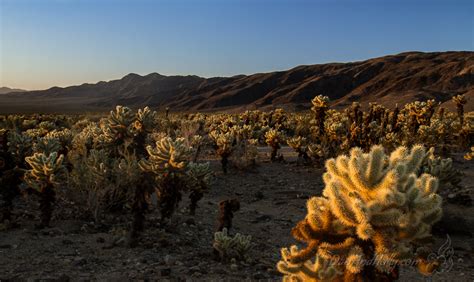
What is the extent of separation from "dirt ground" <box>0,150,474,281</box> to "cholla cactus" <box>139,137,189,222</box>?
529 mm

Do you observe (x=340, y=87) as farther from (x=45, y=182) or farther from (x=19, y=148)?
(x=45, y=182)

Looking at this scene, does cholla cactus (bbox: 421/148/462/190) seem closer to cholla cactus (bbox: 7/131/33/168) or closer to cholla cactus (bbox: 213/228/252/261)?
cholla cactus (bbox: 213/228/252/261)

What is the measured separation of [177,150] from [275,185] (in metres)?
5.49

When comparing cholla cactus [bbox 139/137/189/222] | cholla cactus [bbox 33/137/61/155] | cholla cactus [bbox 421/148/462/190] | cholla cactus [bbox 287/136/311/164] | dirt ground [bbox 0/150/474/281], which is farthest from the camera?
cholla cactus [bbox 287/136/311/164]

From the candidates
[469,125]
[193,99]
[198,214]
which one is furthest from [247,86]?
[198,214]

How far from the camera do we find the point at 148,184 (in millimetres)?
6797

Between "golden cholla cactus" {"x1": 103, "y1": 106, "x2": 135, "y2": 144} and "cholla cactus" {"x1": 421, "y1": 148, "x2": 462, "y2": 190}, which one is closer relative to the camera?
"cholla cactus" {"x1": 421, "y1": 148, "x2": 462, "y2": 190}

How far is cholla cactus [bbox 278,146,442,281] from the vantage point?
3033 mm

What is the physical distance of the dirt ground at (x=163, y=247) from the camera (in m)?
5.23

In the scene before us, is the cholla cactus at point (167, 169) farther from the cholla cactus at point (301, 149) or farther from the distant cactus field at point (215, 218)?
the cholla cactus at point (301, 149)

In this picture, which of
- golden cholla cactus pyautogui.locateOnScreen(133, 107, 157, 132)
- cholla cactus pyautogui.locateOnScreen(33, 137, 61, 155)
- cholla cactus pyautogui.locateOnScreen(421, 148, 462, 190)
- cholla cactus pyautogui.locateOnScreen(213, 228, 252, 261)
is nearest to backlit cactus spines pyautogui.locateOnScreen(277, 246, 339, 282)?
cholla cactus pyautogui.locateOnScreen(213, 228, 252, 261)

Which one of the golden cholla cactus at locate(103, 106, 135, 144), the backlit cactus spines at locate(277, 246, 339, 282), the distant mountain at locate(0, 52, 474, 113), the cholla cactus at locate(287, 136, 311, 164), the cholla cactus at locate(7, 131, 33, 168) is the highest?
the distant mountain at locate(0, 52, 474, 113)

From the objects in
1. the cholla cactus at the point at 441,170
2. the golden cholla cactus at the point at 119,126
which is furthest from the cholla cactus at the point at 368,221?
the golden cholla cactus at the point at 119,126

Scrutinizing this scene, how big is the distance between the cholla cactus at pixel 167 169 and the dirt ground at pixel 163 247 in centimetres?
53
